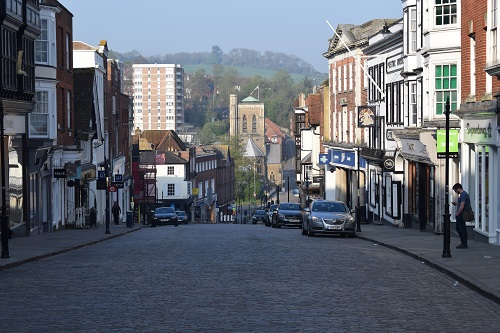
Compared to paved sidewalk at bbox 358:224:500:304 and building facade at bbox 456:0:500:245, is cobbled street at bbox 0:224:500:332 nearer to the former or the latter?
paved sidewalk at bbox 358:224:500:304

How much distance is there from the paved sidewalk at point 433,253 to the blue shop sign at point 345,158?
22.2 metres

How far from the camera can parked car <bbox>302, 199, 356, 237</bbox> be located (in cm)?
3928

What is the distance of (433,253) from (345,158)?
42.1m

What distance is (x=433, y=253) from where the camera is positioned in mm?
27359

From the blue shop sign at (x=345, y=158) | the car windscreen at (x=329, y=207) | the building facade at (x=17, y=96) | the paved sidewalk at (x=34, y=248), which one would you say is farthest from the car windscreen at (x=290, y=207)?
the building facade at (x=17, y=96)

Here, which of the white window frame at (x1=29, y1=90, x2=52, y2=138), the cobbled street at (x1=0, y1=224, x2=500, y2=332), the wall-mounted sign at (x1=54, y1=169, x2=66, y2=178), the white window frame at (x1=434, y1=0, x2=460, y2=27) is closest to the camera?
the cobbled street at (x1=0, y1=224, x2=500, y2=332)

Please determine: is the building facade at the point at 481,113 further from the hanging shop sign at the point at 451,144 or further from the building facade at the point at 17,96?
the building facade at the point at 17,96

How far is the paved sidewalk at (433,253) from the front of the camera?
1969 cm

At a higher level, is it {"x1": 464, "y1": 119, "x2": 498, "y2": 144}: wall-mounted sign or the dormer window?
the dormer window

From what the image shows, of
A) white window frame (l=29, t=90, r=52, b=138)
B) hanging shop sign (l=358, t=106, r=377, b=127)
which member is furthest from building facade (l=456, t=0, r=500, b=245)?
hanging shop sign (l=358, t=106, r=377, b=127)

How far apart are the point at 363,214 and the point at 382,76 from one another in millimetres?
10154

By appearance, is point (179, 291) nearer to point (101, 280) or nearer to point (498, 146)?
point (101, 280)

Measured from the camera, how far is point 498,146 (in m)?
28.6

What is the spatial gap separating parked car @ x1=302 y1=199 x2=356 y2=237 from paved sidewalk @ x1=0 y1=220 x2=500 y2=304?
751mm
